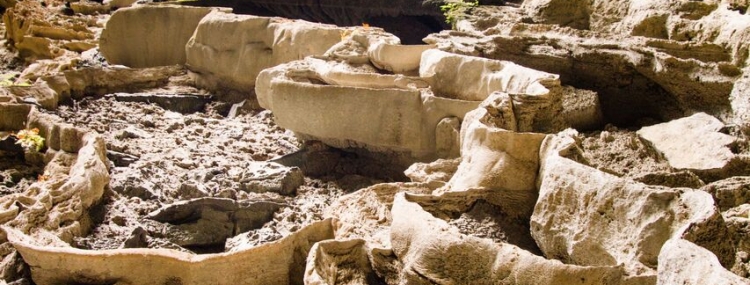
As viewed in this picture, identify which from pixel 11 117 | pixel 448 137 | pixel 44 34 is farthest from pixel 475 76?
pixel 44 34

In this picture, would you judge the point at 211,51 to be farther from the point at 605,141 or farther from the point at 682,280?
the point at 682,280

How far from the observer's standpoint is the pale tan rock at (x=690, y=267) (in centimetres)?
239

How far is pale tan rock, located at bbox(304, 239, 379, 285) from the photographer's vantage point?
3607 mm

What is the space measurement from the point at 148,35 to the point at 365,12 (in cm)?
321

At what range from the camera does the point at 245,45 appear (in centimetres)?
855

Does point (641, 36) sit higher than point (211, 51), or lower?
higher

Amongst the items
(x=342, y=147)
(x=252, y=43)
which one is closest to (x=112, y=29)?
(x=252, y=43)

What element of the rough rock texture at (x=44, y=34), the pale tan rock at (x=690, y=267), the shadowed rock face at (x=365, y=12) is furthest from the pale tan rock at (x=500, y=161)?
the rough rock texture at (x=44, y=34)

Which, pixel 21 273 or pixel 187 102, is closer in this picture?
pixel 21 273

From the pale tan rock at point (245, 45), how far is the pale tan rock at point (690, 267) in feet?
17.9

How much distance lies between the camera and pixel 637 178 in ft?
12.9

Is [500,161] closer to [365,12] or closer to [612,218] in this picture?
[612,218]

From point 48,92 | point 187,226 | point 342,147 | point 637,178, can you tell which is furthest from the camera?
point 48,92

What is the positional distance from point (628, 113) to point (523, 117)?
1.05 metres
